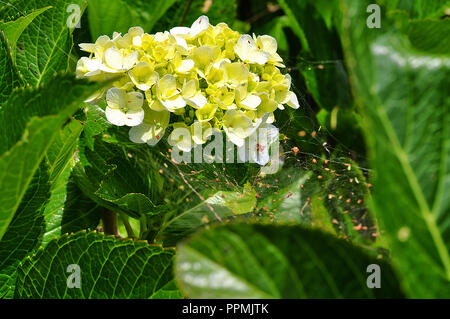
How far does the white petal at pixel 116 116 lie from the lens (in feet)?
2.64

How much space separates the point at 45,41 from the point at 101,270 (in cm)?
54

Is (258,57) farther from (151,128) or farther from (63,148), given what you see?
(63,148)

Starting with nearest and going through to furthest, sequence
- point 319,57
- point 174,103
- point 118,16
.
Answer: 1. point 174,103
2. point 118,16
3. point 319,57

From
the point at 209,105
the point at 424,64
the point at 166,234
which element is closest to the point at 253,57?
the point at 209,105

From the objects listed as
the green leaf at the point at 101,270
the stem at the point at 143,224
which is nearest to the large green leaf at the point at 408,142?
the green leaf at the point at 101,270

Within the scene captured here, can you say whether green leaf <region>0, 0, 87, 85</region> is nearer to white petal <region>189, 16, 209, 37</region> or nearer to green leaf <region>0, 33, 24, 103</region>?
green leaf <region>0, 33, 24, 103</region>

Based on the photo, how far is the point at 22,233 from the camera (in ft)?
2.81

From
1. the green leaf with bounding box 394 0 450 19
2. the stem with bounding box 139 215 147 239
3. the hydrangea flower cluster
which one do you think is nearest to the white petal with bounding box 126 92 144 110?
the hydrangea flower cluster

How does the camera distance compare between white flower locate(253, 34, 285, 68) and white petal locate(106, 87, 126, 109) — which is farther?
white flower locate(253, 34, 285, 68)

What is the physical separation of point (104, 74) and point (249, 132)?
286 mm

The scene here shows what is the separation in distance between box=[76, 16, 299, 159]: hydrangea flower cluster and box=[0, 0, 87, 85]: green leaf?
0.16m

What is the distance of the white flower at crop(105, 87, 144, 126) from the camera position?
2.65ft

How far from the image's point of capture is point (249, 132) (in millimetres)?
815

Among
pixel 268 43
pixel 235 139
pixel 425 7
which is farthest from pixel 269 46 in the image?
pixel 425 7
